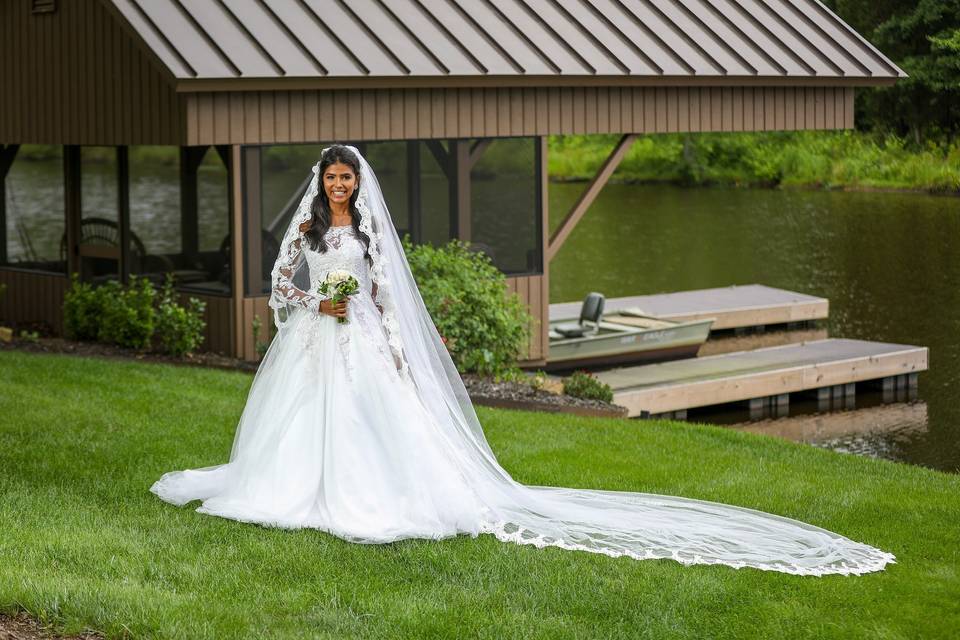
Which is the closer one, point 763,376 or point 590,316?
point 763,376

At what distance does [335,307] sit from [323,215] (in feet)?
1.77

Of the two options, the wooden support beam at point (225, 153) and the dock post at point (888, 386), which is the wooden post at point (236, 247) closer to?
the wooden support beam at point (225, 153)

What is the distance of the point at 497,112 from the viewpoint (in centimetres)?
1480

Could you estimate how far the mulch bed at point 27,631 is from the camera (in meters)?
5.35

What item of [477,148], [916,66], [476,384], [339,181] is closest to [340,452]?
[339,181]

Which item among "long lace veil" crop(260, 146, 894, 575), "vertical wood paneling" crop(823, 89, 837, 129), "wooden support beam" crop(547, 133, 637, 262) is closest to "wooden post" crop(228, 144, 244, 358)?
"wooden support beam" crop(547, 133, 637, 262)

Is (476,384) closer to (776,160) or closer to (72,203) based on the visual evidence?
(72,203)

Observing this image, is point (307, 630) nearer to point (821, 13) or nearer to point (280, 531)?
point (280, 531)

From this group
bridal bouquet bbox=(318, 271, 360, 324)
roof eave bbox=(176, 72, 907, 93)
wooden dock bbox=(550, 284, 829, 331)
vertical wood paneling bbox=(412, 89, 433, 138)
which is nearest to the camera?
bridal bouquet bbox=(318, 271, 360, 324)

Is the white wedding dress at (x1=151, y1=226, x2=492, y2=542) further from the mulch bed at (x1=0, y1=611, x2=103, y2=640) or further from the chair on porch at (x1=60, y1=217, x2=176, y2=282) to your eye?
the chair on porch at (x1=60, y1=217, x2=176, y2=282)

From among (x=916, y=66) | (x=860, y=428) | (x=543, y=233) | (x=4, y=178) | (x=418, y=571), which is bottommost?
(x=860, y=428)

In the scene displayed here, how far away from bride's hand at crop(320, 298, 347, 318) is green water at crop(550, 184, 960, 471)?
8.41 metres

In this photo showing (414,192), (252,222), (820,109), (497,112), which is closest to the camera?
(252,222)

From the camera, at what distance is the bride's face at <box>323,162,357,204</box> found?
771 centimetres
